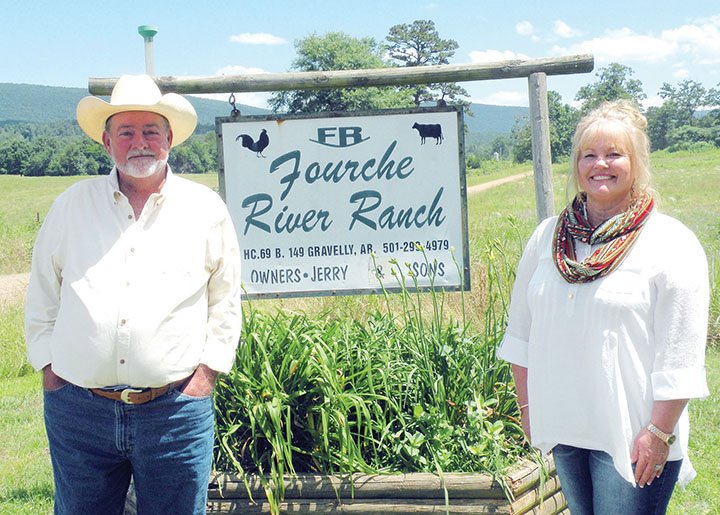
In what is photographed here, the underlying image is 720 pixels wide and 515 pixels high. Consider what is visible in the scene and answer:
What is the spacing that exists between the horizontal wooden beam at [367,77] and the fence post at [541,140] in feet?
0.23

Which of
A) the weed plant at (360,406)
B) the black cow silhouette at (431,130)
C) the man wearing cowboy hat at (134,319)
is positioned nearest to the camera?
the man wearing cowboy hat at (134,319)

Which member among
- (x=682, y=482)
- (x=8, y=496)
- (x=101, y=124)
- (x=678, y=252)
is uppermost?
(x=101, y=124)

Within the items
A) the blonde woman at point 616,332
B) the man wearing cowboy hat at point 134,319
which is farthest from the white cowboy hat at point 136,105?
the blonde woman at point 616,332

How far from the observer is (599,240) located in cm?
236

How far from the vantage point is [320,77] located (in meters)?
4.10

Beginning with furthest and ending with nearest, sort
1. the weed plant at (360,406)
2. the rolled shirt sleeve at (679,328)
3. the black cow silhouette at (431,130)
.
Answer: the black cow silhouette at (431,130) < the weed plant at (360,406) < the rolled shirt sleeve at (679,328)

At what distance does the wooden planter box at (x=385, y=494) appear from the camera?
3207mm

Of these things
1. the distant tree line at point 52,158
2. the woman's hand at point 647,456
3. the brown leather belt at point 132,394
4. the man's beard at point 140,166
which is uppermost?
the distant tree line at point 52,158

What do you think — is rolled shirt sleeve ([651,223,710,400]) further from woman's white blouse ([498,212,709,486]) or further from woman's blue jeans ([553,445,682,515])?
woman's blue jeans ([553,445,682,515])

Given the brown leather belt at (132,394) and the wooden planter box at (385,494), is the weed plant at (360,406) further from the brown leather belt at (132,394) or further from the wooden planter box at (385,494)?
the brown leather belt at (132,394)

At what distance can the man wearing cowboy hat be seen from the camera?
8.46 ft

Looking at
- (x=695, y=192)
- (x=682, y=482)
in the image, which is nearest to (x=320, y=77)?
(x=682, y=482)

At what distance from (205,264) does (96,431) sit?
0.65m

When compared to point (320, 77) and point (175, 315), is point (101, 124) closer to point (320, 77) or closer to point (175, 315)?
Result: point (175, 315)
